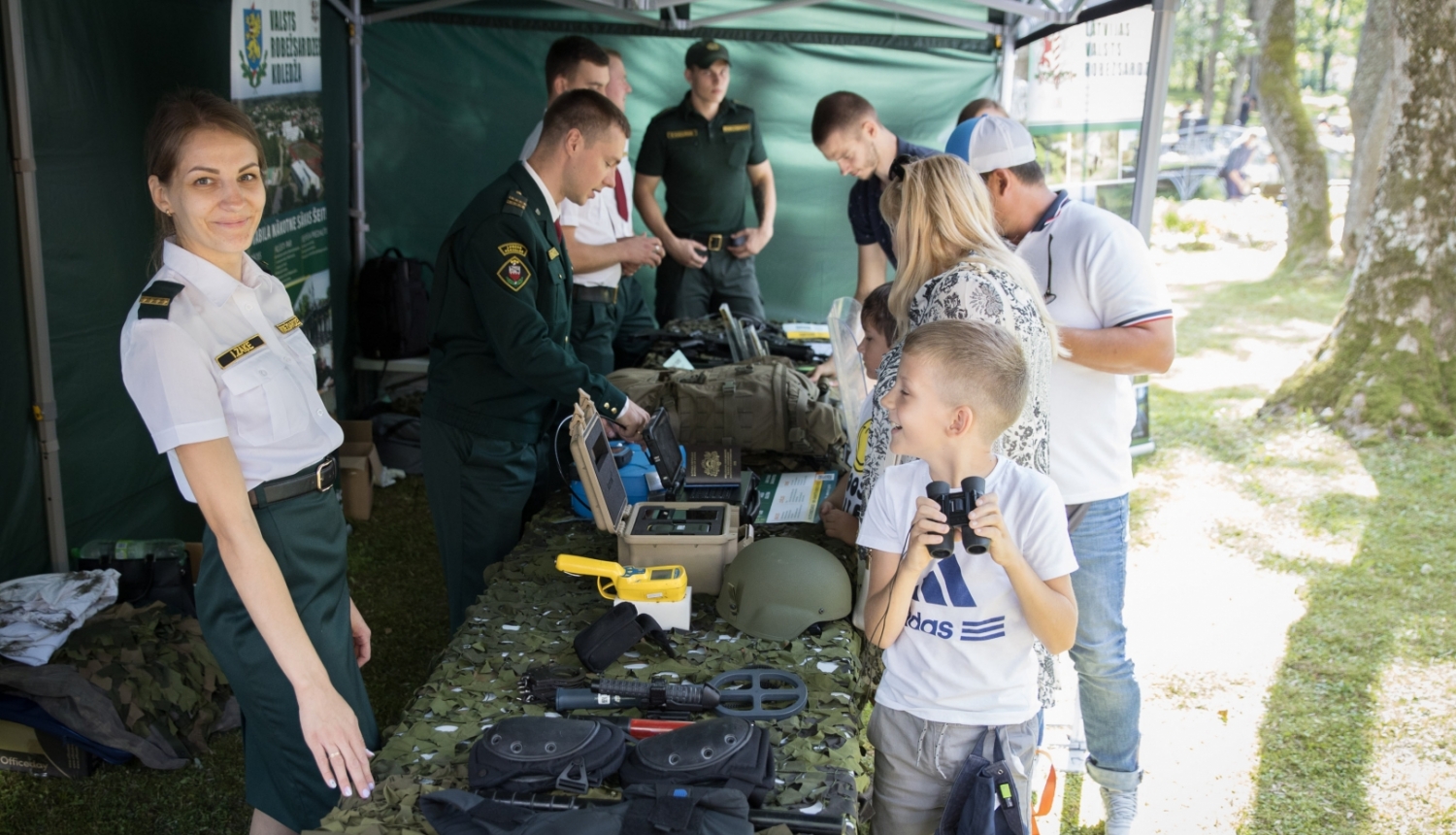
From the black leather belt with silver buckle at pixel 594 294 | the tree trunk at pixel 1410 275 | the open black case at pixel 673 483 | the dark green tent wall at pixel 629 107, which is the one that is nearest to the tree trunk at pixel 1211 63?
the tree trunk at pixel 1410 275

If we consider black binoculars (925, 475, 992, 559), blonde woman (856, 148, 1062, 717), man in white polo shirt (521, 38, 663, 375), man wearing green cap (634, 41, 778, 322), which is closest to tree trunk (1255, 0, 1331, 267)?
man wearing green cap (634, 41, 778, 322)

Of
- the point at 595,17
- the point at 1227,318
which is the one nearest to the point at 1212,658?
the point at 595,17

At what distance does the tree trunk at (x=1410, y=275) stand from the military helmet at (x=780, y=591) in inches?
229

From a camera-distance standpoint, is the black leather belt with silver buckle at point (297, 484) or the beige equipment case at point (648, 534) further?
the beige equipment case at point (648, 534)

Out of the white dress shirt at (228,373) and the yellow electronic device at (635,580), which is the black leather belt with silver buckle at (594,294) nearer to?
the yellow electronic device at (635,580)

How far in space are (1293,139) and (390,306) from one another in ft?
34.9

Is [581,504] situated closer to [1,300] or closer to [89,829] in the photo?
[89,829]

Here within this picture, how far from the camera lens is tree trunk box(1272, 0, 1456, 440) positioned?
6910 millimetres

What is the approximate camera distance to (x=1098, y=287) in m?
2.63

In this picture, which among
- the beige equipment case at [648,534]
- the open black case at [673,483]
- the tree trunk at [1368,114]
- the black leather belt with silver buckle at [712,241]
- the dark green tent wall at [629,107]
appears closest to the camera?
the beige equipment case at [648,534]

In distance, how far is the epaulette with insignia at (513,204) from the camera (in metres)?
3.06

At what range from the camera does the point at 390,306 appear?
6.52m

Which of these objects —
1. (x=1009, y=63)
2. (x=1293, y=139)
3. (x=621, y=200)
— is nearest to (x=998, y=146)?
(x=621, y=200)

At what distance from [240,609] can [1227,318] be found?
11167 mm
